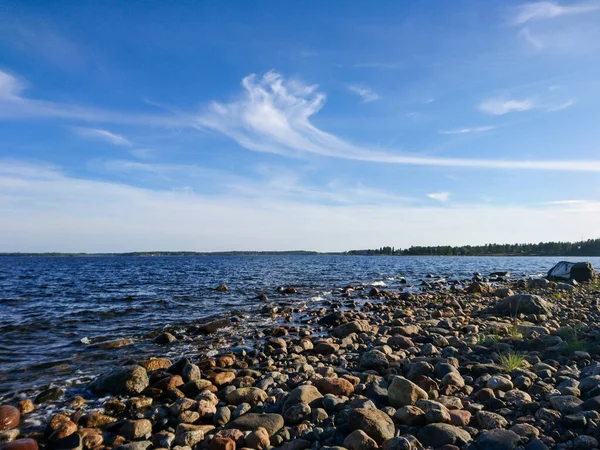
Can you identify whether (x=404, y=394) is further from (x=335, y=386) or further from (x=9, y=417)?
(x=9, y=417)

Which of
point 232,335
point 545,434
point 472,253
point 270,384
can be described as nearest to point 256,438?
point 270,384

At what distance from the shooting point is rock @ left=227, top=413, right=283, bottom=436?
5.61 meters

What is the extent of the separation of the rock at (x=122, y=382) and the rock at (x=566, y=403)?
7.14 m

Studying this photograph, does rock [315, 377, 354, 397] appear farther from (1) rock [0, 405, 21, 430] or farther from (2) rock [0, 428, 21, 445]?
(1) rock [0, 405, 21, 430]

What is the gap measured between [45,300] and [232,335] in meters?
16.7

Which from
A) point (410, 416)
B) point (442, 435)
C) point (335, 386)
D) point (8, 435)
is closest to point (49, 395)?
point (8, 435)

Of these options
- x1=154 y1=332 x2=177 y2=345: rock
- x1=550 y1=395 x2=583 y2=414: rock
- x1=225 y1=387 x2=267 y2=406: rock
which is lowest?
x1=154 y1=332 x2=177 y2=345: rock

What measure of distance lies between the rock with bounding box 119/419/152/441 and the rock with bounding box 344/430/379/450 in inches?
120

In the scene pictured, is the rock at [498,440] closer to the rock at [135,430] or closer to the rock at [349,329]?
the rock at [135,430]

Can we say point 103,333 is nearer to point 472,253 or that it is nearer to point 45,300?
point 45,300

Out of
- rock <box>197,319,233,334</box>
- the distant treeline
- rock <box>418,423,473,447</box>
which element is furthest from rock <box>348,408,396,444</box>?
the distant treeline

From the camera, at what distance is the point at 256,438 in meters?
5.18

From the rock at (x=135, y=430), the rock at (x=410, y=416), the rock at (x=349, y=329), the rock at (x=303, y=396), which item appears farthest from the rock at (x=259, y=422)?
the rock at (x=349, y=329)

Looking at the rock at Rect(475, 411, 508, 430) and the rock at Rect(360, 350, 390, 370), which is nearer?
the rock at Rect(475, 411, 508, 430)
